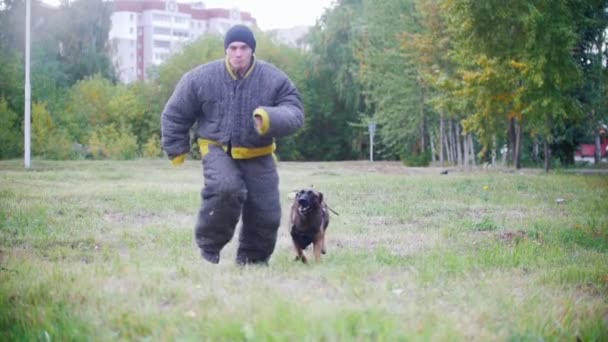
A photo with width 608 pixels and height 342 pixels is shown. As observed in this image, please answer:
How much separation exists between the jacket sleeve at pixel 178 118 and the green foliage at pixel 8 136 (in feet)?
117

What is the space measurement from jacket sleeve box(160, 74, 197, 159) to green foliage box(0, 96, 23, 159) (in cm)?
3551

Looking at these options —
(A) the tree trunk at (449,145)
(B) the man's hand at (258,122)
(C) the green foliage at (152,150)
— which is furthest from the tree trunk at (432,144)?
(B) the man's hand at (258,122)

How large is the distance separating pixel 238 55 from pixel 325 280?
2.35m

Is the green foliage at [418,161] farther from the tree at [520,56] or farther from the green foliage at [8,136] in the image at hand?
the green foliage at [8,136]

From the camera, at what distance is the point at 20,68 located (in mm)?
47219

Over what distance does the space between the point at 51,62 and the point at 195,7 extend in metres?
67.5

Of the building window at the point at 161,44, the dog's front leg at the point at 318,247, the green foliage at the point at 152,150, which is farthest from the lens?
the building window at the point at 161,44

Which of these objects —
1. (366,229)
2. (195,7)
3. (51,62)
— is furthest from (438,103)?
(195,7)

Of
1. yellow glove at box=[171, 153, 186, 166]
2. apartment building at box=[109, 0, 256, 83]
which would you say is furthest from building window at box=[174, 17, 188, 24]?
yellow glove at box=[171, 153, 186, 166]

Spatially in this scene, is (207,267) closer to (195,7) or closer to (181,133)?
(181,133)

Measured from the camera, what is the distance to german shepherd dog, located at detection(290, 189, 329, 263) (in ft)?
26.4

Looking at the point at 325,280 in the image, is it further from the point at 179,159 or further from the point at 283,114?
the point at 179,159

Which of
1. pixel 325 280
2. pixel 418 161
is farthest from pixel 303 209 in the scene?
pixel 418 161

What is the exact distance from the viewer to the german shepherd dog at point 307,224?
8.05 meters
